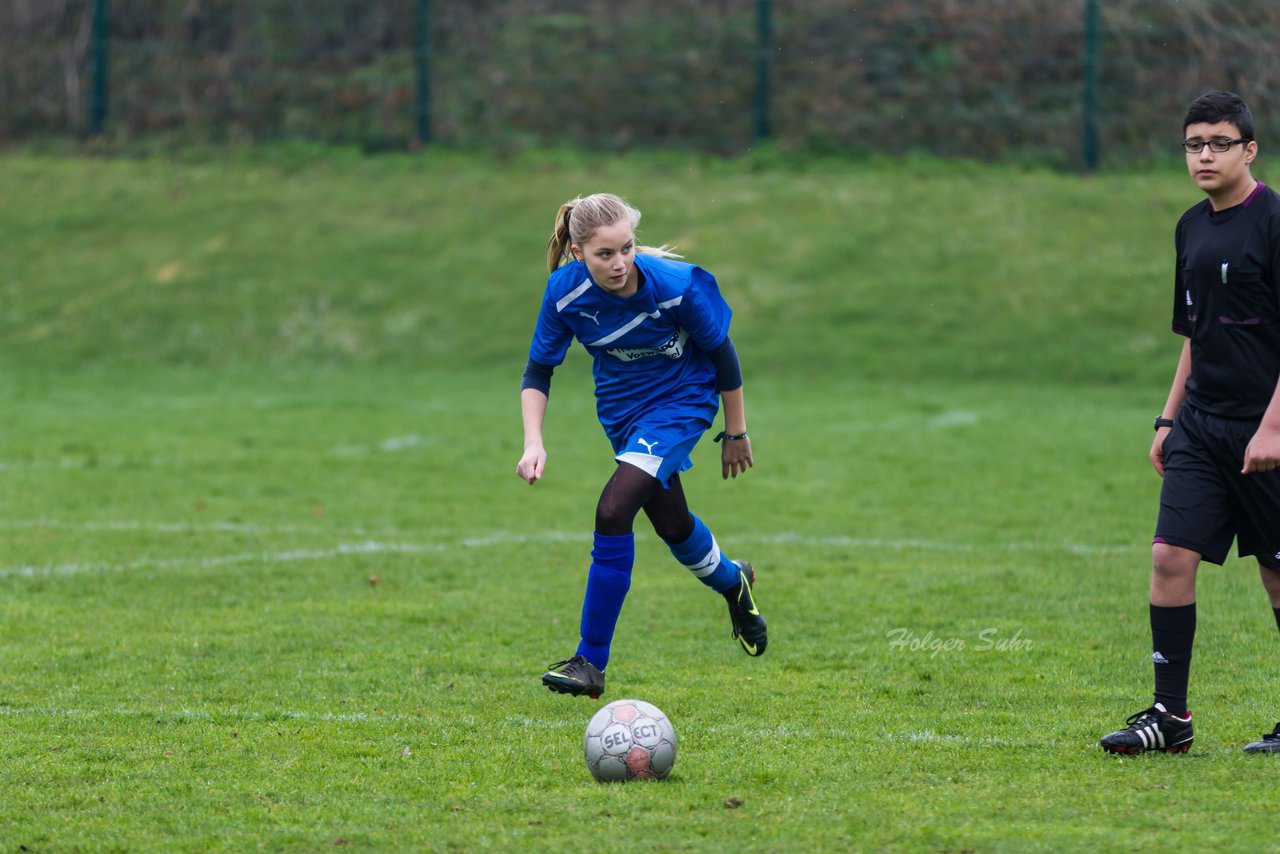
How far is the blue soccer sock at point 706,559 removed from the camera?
658 cm

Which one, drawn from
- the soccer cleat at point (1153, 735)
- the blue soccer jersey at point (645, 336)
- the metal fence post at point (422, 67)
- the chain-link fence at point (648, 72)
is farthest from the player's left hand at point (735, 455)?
the metal fence post at point (422, 67)

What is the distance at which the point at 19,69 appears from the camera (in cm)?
2534

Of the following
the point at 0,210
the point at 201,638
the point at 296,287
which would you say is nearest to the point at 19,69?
the point at 0,210

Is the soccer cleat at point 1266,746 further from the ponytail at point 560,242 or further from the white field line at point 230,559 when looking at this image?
the white field line at point 230,559

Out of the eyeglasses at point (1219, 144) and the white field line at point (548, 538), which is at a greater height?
the eyeglasses at point (1219, 144)

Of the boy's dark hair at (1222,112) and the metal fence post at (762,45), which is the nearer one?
the boy's dark hair at (1222,112)

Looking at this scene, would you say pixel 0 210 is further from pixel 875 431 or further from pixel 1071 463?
pixel 1071 463

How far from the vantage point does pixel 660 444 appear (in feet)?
20.4

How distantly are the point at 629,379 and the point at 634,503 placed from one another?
59 centimetres

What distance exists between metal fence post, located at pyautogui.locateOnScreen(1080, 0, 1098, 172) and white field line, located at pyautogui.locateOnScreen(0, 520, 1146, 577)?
13.5 m

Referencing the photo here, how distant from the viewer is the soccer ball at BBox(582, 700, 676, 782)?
4.89m

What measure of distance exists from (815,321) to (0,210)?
12.1 m

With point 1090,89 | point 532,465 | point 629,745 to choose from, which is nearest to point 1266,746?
point 629,745

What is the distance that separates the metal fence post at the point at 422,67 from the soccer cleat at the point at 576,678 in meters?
19.1
